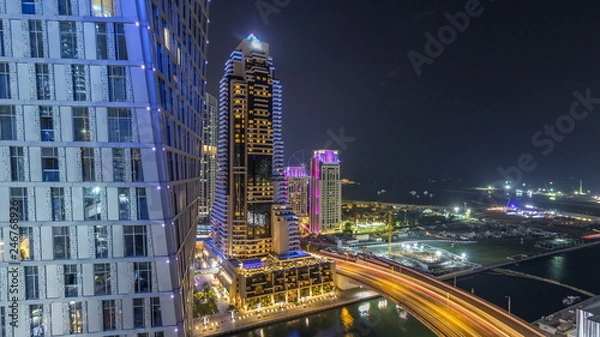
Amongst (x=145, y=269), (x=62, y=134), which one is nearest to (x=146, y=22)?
(x=62, y=134)

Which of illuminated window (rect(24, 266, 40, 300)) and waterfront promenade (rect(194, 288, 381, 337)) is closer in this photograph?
illuminated window (rect(24, 266, 40, 300))

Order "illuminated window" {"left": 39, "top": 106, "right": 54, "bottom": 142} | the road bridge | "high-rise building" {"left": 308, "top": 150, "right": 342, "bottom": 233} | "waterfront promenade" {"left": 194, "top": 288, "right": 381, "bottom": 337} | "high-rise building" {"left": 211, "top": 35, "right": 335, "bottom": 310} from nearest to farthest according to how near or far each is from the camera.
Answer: "illuminated window" {"left": 39, "top": 106, "right": 54, "bottom": 142} → "waterfront promenade" {"left": 194, "top": 288, "right": 381, "bottom": 337} → the road bridge → "high-rise building" {"left": 211, "top": 35, "right": 335, "bottom": 310} → "high-rise building" {"left": 308, "top": 150, "right": 342, "bottom": 233}

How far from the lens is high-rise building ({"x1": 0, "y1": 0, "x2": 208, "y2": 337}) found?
10.1 meters

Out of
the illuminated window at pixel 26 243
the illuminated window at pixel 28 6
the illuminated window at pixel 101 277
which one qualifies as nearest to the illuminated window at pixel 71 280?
the illuminated window at pixel 101 277

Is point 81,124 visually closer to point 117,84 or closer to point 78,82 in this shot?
point 78,82

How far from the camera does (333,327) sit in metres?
38.4

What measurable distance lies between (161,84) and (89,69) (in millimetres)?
2227

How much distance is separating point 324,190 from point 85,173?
83126 millimetres

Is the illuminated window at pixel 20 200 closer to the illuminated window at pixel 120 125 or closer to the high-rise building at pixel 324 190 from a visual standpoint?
the illuminated window at pixel 120 125

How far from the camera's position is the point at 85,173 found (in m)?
10.5

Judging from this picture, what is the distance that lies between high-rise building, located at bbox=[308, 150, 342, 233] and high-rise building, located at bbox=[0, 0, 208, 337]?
266 feet

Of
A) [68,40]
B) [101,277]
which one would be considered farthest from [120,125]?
[101,277]

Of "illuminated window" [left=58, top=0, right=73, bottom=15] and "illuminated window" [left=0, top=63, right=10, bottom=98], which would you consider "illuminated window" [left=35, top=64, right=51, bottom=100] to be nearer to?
"illuminated window" [left=0, top=63, right=10, bottom=98]

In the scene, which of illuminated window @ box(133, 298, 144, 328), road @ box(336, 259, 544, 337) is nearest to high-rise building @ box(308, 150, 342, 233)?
road @ box(336, 259, 544, 337)
